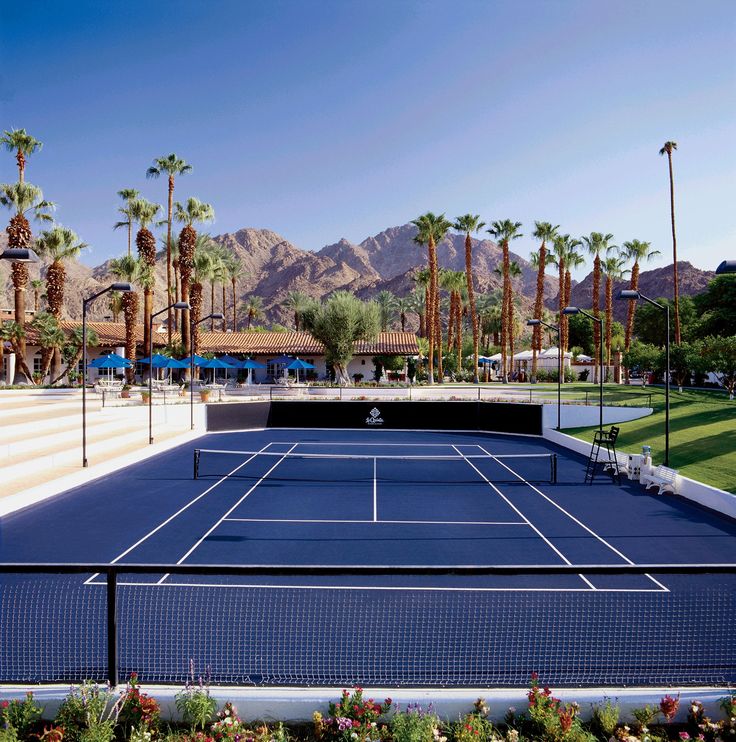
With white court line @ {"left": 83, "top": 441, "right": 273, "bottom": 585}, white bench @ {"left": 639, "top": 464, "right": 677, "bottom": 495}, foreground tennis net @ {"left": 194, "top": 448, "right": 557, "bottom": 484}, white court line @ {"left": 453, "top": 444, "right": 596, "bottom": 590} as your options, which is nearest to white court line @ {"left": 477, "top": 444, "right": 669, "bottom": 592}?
foreground tennis net @ {"left": 194, "top": 448, "right": 557, "bottom": 484}

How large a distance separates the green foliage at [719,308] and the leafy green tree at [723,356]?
748 inches

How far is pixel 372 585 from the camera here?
36.8 feet

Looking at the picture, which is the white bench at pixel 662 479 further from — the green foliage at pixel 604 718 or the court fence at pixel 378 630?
the green foliage at pixel 604 718

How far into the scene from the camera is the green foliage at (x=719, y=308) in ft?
175

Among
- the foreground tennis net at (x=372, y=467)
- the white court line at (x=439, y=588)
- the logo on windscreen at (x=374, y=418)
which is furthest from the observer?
the logo on windscreen at (x=374, y=418)

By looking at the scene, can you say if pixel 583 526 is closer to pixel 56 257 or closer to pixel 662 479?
pixel 662 479

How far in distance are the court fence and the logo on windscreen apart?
2819 cm

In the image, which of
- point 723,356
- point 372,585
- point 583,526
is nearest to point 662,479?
point 583,526

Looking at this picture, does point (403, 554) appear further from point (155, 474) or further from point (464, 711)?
point (155, 474)

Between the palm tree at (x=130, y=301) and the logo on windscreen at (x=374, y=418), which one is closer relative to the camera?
the logo on windscreen at (x=374, y=418)

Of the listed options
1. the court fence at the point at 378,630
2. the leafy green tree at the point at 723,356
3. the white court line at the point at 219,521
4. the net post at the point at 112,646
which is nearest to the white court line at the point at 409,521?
the white court line at the point at 219,521

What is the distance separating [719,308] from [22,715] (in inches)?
2558

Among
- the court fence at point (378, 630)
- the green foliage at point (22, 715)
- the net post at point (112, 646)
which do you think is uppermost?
the net post at point (112, 646)

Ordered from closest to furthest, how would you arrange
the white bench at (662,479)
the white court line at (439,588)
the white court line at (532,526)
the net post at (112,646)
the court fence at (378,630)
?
1. the net post at (112,646)
2. the court fence at (378,630)
3. the white court line at (439,588)
4. the white court line at (532,526)
5. the white bench at (662,479)
